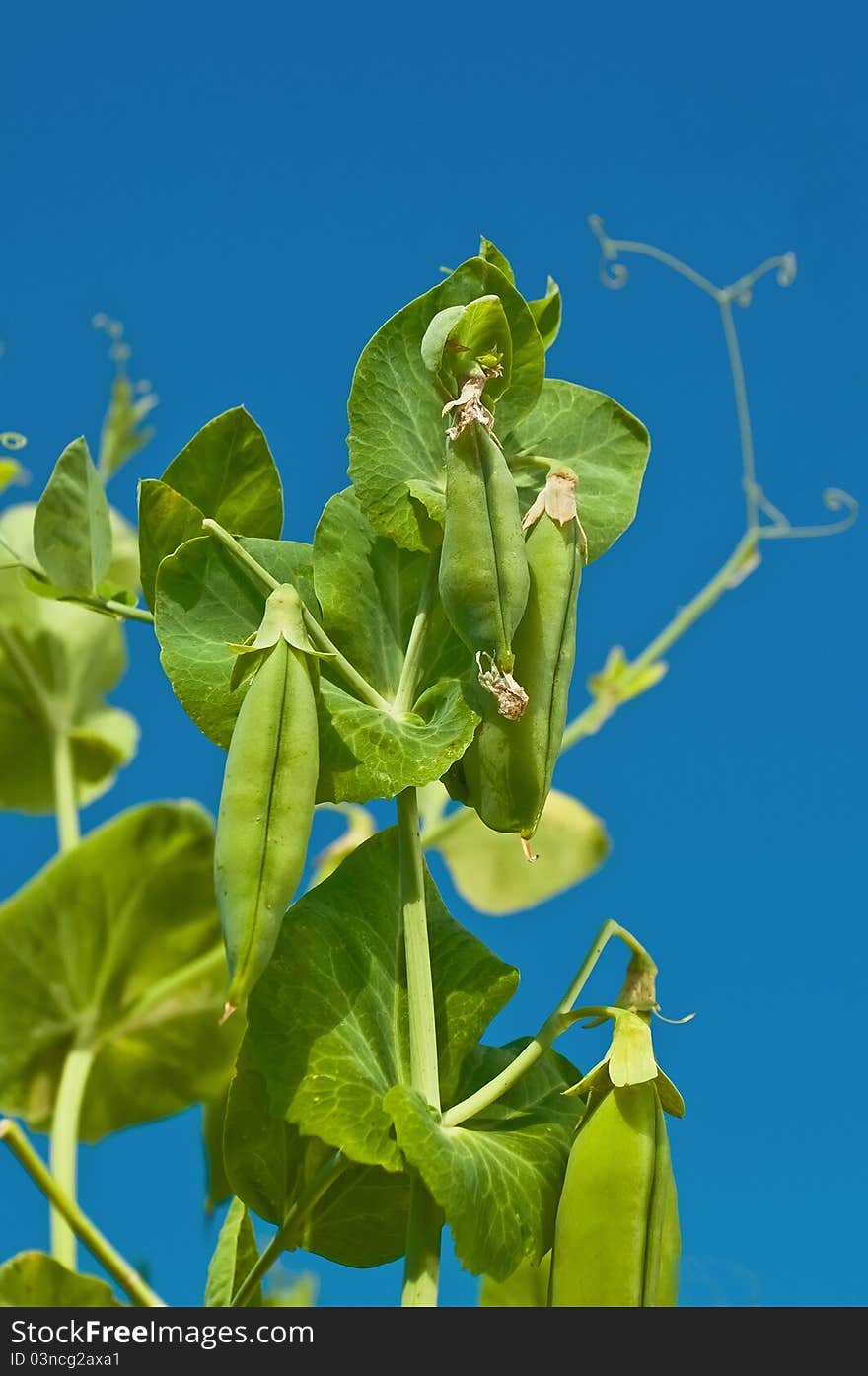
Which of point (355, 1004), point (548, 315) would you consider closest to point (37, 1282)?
point (355, 1004)

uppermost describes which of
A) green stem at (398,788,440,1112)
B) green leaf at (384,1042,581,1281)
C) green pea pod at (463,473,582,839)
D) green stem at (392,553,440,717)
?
green stem at (392,553,440,717)

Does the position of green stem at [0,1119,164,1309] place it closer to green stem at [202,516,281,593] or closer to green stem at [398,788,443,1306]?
green stem at [398,788,443,1306]

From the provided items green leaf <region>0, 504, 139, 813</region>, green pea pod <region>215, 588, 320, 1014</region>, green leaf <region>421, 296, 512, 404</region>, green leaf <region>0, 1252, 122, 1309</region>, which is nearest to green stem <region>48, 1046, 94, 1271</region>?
green leaf <region>0, 1252, 122, 1309</region>

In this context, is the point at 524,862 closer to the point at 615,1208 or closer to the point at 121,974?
the point at 121,974

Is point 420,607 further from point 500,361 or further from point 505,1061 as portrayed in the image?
point 505,1061

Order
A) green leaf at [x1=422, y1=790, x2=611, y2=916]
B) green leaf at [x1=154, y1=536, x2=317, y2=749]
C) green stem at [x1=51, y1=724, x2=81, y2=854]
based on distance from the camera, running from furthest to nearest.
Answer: green leaf at [x1=422, y1=790, x2=611, y2=916] → green stem at [x1=51, y1=724, x2=81, y2=854] → green leaf at [x1=154, y1=536, x2=317, y2=749]

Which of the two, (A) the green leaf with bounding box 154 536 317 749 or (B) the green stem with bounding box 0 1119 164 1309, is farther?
(B) the green stem with bounding box 0 1119 164 1309

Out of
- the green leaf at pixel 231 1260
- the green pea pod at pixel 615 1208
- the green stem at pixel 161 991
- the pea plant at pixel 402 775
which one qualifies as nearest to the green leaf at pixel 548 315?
the pea plant at pixel 402 775
